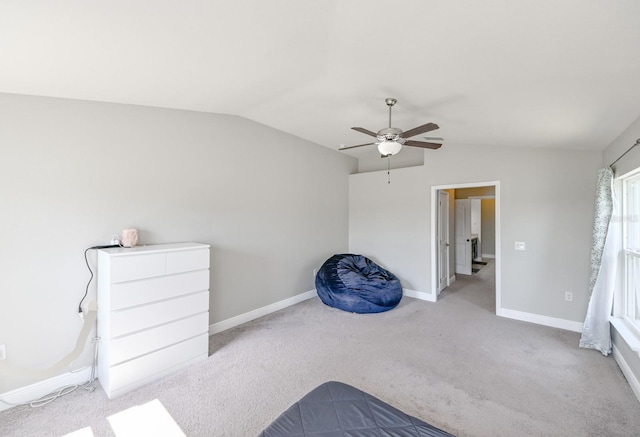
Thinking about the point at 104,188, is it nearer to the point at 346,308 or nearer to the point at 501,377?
the point at 346,308

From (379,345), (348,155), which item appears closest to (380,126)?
(348,155)

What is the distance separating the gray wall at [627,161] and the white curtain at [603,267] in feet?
0.37

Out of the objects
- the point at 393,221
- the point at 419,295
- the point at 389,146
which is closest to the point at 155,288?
the point at 389,146

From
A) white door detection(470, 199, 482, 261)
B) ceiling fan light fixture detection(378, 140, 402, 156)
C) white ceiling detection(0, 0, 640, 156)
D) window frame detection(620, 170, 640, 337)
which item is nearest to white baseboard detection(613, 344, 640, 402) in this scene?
window frame detection(620, 170, 640, 337)

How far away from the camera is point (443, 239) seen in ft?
17.3

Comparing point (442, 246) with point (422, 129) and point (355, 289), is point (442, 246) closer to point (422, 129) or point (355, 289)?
point (355, 289)

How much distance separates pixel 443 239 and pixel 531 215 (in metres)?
1.63

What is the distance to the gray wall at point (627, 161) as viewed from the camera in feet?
Result: 7.56

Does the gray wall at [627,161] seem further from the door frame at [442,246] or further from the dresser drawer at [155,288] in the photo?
the dresser drawer at [155,288]

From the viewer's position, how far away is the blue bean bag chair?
13.3 feet

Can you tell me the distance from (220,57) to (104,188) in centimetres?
165

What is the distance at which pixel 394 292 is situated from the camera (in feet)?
13.9

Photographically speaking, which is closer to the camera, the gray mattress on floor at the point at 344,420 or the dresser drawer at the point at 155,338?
the gray mattress on floor at the point at 344,420

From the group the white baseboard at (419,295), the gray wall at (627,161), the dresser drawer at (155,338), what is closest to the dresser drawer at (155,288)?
the dresser drawer at (155,338)
